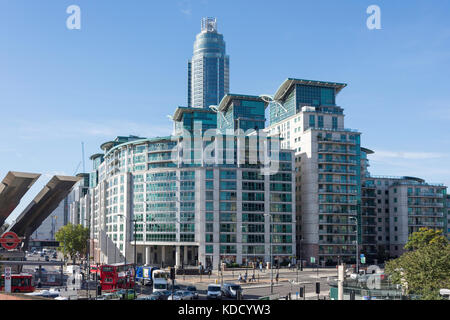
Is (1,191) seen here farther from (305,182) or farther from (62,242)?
(305,182)

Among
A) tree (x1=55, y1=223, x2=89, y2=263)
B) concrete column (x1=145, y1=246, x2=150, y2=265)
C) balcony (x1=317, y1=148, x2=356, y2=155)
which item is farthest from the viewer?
tree (x1=55, y1=223, x2=89, y2=263)

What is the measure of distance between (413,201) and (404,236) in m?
10.6

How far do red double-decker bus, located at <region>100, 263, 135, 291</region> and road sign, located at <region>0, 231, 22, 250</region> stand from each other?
71.9 feet

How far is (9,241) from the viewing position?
81000 millimetres

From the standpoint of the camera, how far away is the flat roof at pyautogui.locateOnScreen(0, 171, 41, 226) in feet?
260

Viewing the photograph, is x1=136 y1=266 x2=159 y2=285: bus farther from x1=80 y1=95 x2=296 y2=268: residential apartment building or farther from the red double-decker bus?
x1=80 y1=95 x2=296 y2=268: residential apartment building

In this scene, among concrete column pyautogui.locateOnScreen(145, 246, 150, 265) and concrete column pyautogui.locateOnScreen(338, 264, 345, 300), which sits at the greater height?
concrete column pyautogui.locateOnScreen(338, 264, 345, 300)

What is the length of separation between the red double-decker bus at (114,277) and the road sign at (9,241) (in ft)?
71.9

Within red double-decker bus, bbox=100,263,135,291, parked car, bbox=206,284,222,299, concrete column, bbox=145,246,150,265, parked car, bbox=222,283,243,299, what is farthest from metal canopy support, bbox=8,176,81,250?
concrete column, bbox=145,246,150,265

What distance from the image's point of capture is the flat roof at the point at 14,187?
79.1 meters

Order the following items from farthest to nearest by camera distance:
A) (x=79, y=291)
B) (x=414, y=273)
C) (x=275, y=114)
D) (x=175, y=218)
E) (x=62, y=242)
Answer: (x=275, y=114)
(x=62, y=242)
(x=175, y=218)
(x=79, y=291)
(x=414, y=273)

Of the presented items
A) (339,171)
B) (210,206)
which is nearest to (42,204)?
(210,206)
